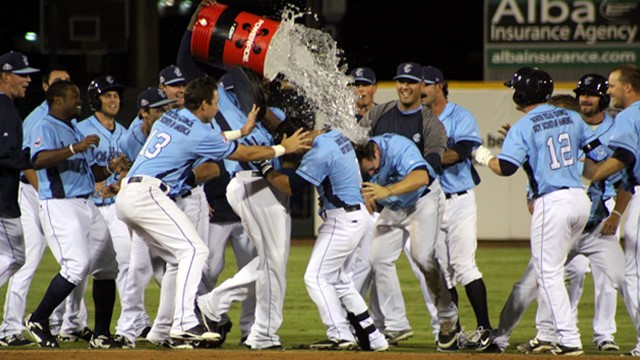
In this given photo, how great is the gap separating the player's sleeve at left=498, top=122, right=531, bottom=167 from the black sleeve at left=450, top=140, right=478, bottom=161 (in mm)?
1105

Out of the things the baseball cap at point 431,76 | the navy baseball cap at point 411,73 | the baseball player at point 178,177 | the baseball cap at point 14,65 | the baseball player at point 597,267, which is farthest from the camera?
the baseball cap at point 431,76

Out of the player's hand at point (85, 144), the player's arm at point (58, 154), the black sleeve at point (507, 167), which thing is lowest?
the black sleeve at point (507, 167)

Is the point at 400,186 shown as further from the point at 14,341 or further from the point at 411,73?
the point at 14,341

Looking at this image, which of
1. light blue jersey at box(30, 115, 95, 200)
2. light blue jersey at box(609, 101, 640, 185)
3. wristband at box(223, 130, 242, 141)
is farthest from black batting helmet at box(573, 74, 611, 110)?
light blue jersey at box(30, 115, 95, 200)

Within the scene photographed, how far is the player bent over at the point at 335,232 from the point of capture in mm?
7562

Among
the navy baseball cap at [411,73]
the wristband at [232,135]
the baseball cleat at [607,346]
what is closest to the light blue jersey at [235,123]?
the wristband at [232,135]

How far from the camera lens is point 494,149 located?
15.7 metres

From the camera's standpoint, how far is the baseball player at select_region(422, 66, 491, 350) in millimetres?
8125

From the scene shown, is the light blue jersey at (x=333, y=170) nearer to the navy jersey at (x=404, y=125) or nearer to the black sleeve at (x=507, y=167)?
the navy jersey at (x=404, y=125)

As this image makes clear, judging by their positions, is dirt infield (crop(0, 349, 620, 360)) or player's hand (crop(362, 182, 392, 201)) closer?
dirt infield (crop(0, 349, 620, 360))

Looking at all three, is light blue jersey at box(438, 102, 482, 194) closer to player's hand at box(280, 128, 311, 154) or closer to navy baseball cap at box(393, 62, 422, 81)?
navy baseball cap at box(393, 62, 422, 81)

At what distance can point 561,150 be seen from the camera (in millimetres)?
7512

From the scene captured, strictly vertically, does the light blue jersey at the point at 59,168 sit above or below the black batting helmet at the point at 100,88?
below

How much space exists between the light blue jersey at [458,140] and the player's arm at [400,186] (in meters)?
0.75
